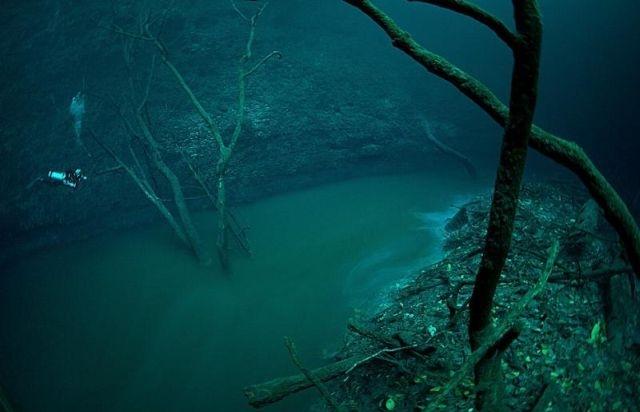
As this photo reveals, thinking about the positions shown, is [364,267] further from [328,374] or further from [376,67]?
[376,67]

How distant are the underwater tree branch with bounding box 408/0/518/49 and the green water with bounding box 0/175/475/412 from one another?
578cm

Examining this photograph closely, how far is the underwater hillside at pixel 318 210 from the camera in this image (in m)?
3.98

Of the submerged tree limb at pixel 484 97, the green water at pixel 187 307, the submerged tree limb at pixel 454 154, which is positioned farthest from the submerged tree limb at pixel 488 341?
the submerged tree limb at pixel 454 154

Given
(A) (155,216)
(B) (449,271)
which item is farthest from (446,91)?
(A) (155,216)

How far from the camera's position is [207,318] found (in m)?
8.21

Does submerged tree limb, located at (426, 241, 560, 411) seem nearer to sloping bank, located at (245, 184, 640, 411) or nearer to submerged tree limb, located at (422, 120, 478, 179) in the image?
sloping bank, located at (245, 184, 640, 411)

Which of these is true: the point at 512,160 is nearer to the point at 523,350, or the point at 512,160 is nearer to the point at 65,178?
the point at 523,350

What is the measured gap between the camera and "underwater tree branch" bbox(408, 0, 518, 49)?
1.50 meters

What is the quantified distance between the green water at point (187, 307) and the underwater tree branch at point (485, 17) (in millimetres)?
5775

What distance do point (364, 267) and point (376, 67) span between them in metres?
11.8

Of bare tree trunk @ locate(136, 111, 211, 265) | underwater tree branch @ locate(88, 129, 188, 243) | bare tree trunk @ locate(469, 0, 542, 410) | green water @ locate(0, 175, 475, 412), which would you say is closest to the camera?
bare tree trunk @ locate(469, 0, 542, 410)

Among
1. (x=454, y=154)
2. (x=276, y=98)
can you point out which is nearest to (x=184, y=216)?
(x=276, y=98)

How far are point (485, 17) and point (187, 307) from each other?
8567 mm

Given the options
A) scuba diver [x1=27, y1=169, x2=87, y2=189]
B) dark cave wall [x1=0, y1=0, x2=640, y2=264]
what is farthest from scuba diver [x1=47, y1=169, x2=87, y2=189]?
dark cave wall [x1=0, y1=0, x2=640, y2=264]
